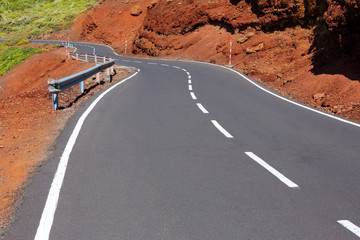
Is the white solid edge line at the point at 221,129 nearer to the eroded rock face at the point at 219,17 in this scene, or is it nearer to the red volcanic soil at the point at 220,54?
the red volcanic soil at the point at 220,54

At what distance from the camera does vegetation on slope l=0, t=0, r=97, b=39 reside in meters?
82.2

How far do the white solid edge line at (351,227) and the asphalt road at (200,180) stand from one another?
0.01 metres

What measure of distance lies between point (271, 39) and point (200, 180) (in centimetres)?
2561

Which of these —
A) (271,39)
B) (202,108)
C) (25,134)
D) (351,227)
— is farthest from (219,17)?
(351,227)

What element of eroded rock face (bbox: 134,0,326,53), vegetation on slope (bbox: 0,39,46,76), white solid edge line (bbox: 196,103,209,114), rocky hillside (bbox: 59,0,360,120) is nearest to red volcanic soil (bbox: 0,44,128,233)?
white solid edge line (bbox: 196,103,209,114)

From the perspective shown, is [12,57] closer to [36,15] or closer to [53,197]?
[53,197]

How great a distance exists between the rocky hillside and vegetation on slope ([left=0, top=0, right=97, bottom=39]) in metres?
23.8

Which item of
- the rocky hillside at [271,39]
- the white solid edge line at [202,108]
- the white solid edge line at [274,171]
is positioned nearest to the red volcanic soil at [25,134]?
the white solid edge line at [274,171]

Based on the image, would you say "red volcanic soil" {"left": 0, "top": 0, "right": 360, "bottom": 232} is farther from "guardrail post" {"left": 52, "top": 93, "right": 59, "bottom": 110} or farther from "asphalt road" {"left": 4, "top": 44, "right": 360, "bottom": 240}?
"asphalt road" {"left": 4, "top": 44, "right": 360, "bottom": 240}

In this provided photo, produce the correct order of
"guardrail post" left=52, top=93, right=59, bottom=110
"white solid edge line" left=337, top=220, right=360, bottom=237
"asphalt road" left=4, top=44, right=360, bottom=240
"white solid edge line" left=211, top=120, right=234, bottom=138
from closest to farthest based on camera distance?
"white solid edge line" left=337, top=220, right=360, bottom=237 < "asphalt road" left=4, top=44, right=360, bottom=240 < "white solid edge line" left=211, top=120, right=234, bottom=138 < "guardrail post" left=52, top=93, right=59, bottom=110

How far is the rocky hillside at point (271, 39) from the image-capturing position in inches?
584

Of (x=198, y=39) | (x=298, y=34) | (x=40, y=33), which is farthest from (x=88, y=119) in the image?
(x=40, y=33)

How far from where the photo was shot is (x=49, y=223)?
398cm

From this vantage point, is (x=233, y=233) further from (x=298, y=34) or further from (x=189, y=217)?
(x=298, y=34)
